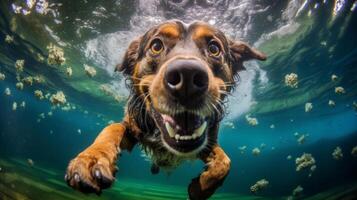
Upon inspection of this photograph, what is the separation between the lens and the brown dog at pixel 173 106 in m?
3.04

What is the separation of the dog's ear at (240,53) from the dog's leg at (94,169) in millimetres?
2965

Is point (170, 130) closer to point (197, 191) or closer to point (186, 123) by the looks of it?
point (186, 123)

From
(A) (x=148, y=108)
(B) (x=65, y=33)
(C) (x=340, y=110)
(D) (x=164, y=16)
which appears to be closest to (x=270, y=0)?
(D) (x=164, y=16)

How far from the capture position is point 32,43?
20812 millimetres

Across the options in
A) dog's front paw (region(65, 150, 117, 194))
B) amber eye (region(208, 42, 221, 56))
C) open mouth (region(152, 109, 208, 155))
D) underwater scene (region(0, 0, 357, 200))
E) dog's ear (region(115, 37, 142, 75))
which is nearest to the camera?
dog's front paw (region(65, 150, 117, 194))

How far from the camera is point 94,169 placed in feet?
9.35

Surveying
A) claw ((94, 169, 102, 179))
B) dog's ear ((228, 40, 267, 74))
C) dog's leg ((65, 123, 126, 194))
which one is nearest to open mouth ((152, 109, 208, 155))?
dog's leg ((65, 123, 126, 194))

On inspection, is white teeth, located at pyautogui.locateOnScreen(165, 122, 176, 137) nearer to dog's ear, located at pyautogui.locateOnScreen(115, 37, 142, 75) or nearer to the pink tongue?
the pink tongue

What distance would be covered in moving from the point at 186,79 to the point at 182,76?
0.05m

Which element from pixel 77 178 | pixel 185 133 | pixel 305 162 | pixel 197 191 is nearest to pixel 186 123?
pixel 185 133

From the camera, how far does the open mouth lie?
3555 millimetres

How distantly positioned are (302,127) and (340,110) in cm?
1114

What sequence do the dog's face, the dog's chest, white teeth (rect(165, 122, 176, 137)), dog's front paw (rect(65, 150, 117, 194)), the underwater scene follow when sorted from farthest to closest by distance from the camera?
the underwater scene < the dog's chest < white teeth (rect(165, 122, 176, 137)) < the dog's face < dog's front paw (rect(65, 150, 117, 194))

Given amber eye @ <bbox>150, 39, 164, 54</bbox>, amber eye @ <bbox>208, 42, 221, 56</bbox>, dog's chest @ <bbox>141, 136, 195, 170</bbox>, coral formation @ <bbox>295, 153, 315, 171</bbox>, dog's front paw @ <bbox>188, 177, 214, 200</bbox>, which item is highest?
coral formation @ <bbox>295, 153, 315, 171</bbox>
